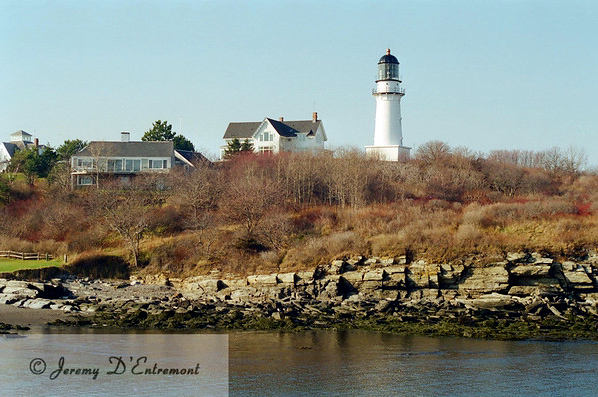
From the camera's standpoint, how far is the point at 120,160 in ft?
194

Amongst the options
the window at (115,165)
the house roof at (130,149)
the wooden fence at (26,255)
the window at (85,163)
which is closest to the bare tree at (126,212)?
the wooden fence at (26,255)

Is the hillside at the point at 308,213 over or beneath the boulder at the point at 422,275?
over

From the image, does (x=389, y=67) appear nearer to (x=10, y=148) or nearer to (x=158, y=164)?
(x=158, y=164)

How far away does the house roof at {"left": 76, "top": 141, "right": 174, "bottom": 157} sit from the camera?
2325 inches

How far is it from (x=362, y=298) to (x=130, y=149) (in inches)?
1210

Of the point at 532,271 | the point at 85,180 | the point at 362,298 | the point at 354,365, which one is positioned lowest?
the point at 354,365

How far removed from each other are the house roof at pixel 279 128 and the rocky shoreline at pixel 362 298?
2861cm

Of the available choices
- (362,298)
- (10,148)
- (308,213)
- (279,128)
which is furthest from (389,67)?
(10,148)

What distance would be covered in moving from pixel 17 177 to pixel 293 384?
4992 centimetres

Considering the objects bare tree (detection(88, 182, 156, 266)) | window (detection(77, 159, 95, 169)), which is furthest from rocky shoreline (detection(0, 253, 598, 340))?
window (detection(77, 159, 95, 169))

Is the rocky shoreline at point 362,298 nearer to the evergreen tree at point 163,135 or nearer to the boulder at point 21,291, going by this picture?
the boulder at point 21,291

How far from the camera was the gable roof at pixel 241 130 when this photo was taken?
67312 mm

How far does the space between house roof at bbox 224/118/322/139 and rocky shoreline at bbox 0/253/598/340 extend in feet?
93.8

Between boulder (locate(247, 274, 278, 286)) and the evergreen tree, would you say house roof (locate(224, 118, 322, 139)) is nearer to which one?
the evergreen tree
